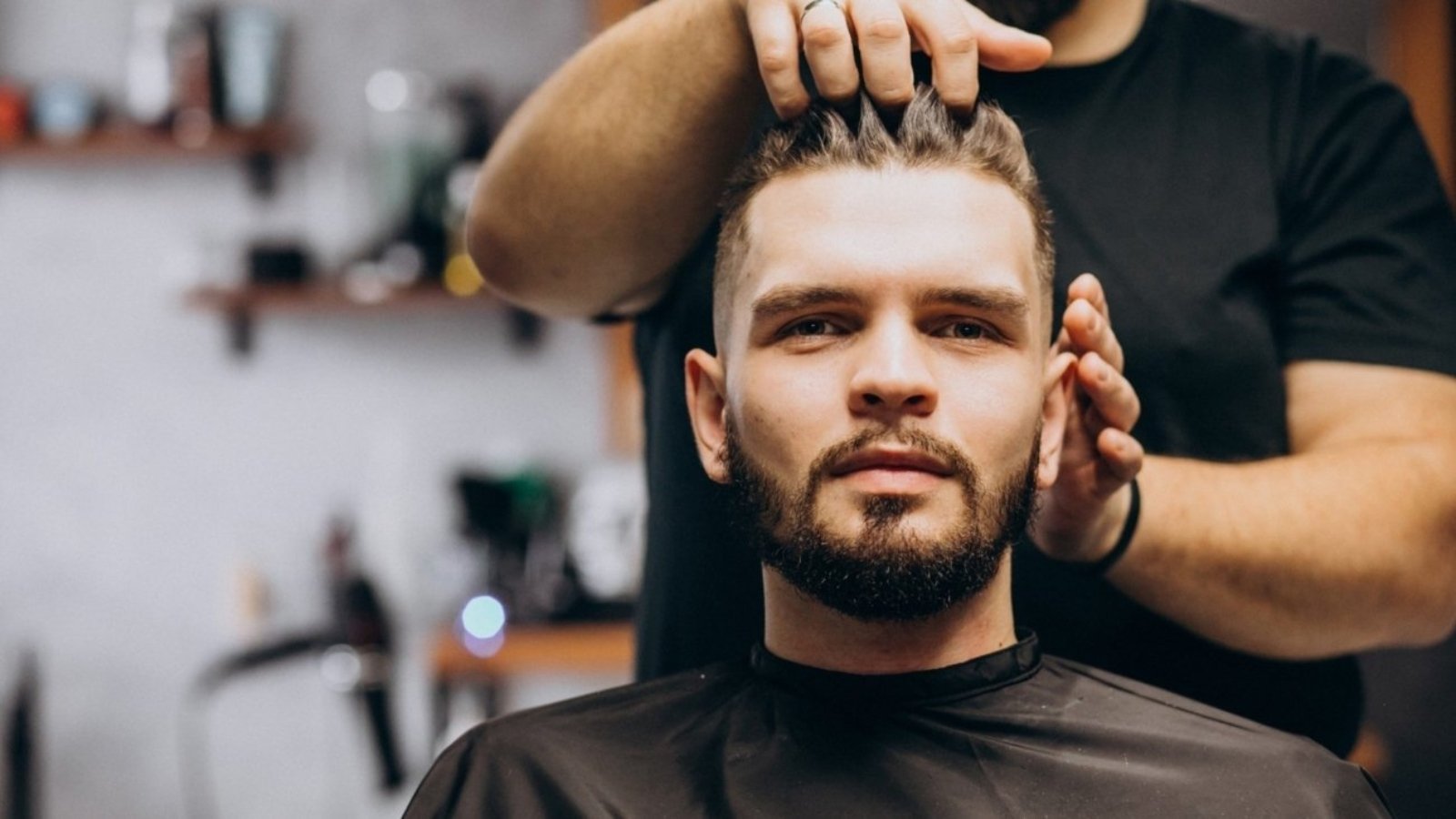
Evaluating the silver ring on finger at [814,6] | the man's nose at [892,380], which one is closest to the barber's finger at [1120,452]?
the man's nose at [892,380]

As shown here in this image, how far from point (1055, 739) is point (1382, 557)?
411 millimetres

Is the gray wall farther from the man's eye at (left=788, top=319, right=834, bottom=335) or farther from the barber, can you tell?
the man's eye at (left=788, top=319, right=834, bottom=335)

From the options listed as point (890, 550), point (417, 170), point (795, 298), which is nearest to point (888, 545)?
point (890, 550)

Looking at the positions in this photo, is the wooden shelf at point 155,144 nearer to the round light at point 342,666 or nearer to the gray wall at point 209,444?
the gray wall at point 209,444

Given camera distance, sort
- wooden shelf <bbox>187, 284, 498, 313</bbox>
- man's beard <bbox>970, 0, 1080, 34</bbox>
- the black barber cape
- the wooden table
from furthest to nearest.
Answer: wooden shelf <bbox>187, 284, 498, 313</bbox> < the wooden table < man's beard <bbox>970, 0, 1080, 34</bbox> < the black barber cape

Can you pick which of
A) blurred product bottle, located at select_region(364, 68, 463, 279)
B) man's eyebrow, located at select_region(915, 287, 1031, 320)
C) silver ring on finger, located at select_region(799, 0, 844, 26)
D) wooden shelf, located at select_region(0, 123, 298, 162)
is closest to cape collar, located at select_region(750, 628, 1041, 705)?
man's eyebrow, located at select_region(915, 287, 1031, 320)

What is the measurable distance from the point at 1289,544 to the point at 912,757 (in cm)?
45

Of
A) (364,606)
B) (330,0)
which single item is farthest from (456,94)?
(364,606)

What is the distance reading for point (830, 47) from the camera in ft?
3.81

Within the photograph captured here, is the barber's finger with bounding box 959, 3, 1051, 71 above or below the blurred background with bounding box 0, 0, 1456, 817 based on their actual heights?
above

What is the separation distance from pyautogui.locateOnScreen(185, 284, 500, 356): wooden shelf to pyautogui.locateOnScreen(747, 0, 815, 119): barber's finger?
246 centimetres

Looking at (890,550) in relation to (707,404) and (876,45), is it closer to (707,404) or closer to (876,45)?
(707,404)

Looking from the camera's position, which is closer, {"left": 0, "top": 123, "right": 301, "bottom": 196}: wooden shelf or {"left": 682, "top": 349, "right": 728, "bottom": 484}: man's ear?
{"left": 682, "top": 349, "right": 728, "bottom": 484}: man's ear

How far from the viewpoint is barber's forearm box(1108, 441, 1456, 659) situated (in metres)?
1.38
